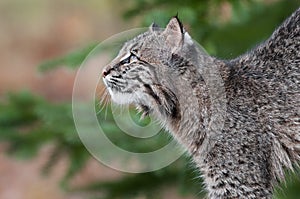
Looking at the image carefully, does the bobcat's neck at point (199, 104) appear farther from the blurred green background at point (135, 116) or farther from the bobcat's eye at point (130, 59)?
the blurred green background at point (135, 116)

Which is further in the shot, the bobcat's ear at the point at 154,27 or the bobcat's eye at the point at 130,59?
the bobcat's ear at the point at 154,27

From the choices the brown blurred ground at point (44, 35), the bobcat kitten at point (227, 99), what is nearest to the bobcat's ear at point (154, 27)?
the bobcat kitten at point (227, 99)

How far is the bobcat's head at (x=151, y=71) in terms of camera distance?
6.59 metres

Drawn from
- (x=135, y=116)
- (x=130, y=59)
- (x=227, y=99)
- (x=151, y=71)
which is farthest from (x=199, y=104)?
(x=135, y=116)

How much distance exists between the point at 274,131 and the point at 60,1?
49.5 ft

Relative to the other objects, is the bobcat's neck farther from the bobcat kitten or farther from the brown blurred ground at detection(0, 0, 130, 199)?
the brown blurred ground at detection(0, 0, 130, 199)

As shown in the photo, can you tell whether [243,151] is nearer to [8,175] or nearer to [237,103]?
[237,103]

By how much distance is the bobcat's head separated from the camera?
659cm

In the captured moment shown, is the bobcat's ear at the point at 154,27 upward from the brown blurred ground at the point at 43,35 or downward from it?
downward

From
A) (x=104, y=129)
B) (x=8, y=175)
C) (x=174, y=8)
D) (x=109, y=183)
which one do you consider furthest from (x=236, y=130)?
(x=8, y=175)

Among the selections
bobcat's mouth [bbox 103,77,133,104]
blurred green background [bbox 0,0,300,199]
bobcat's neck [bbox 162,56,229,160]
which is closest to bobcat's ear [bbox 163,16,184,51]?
bobcat's neck [bbox 162,56,229,160]

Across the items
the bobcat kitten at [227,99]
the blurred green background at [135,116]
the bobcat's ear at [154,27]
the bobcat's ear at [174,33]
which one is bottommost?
the bobcat kitten at [227,99]

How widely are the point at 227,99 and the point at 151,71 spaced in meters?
0.62

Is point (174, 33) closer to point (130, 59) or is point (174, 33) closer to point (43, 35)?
point (130, 59)
